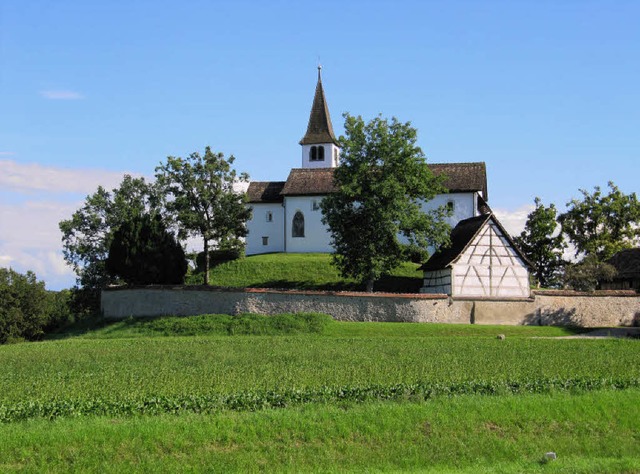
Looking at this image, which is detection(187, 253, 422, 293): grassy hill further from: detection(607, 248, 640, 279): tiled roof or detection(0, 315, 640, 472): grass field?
detection(0, 315, 640, 472): grass field

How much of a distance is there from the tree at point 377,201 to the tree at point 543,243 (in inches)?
771

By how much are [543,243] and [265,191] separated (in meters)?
27.0

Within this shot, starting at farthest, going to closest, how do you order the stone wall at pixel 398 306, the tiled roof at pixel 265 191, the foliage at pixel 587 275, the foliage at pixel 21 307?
the tiled roof at pixel 265 191 → the foliage at pixel 21 307 → the foliage at pixel 587 275 → the stone wall at pixel 398 306

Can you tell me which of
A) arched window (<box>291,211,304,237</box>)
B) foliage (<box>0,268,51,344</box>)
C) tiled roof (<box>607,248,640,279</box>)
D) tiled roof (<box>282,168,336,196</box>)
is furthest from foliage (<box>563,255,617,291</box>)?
foliage (<box>0,268,51,344</box>)

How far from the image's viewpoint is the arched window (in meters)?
70.4

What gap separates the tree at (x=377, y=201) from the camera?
49.1 m

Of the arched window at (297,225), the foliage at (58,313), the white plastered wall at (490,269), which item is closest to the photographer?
the white plastered wall at (490,269)

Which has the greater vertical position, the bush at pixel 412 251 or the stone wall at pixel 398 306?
the bush at pixel 412 251

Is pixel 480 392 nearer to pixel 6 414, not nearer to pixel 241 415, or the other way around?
pixel 241 415

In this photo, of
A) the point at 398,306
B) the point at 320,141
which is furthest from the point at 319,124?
the point at 398,306

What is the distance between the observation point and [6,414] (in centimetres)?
1941

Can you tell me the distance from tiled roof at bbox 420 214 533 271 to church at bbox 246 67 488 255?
10.2m

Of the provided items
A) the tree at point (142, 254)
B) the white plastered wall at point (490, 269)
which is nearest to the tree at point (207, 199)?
the tree at point (142, 254)

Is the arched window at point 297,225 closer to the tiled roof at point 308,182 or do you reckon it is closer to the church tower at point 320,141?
the tiled roof at point 308,182
